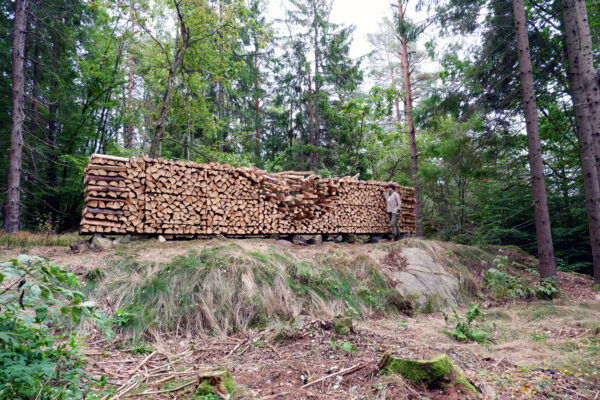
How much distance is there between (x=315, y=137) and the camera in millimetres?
16859

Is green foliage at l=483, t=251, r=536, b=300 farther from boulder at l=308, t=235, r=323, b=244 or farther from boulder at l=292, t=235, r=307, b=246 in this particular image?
boulder at l=292, t=235, r=307, b=246

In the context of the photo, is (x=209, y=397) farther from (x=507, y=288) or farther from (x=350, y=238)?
(x=350, y=238)

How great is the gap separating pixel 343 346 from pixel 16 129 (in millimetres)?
9919

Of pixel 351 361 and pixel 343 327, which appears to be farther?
pixel 343 327

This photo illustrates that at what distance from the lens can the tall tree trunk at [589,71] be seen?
7215 mm

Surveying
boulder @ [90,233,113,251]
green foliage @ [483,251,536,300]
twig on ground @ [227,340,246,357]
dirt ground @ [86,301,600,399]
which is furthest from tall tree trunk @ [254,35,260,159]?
dirt ground @ [86,301,600,399]

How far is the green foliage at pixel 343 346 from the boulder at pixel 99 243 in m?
4.57

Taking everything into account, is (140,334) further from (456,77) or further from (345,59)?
(345,59)


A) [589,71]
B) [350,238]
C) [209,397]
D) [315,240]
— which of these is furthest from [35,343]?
[589,71]

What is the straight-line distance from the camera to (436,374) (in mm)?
2455

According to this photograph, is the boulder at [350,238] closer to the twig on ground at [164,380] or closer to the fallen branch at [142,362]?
the fallen branch at [142,362]

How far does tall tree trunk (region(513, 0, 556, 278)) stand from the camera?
6723 mm

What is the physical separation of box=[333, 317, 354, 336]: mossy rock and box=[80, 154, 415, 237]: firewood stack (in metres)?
4.21

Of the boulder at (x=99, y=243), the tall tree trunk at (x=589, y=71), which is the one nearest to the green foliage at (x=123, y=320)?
the boulder at (x=99, y=243)
